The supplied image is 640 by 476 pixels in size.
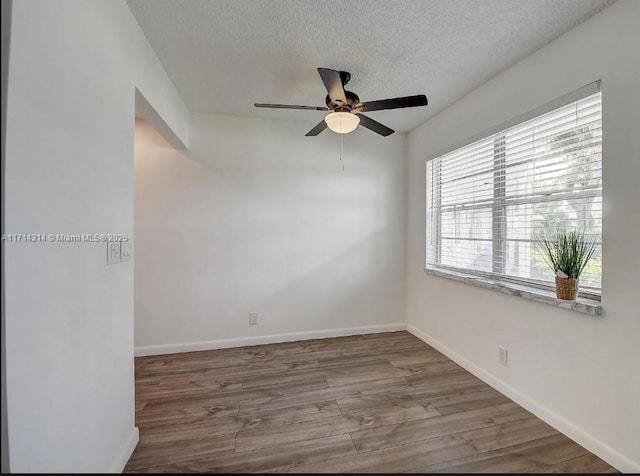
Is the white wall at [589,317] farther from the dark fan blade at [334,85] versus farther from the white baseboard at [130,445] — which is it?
the white baseboard at [130,445]

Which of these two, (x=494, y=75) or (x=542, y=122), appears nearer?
(x=542, y=122)

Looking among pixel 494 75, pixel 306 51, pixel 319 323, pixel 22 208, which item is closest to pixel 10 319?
pixel 22 208

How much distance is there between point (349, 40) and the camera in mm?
1673

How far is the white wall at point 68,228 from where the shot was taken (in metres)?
0.73

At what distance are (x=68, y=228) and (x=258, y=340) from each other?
224 centimetres

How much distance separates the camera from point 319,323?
9.90ft

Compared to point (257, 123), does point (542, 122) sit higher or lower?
lower

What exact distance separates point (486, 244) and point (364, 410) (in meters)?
1.64

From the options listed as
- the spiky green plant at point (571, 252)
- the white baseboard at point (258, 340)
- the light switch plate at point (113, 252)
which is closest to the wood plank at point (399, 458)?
the spiky green plant at point (571, 252)

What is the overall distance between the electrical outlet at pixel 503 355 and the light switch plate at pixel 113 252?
2.58 metres

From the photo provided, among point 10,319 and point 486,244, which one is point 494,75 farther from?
point 10,319

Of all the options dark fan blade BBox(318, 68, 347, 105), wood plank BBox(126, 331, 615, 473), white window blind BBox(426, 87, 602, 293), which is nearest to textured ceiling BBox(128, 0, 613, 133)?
dark fan blade BBox(318, 68, 347, 105)

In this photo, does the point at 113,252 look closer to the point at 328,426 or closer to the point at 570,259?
the point at 328,426

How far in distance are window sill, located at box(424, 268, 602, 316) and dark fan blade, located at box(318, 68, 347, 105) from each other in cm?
178
